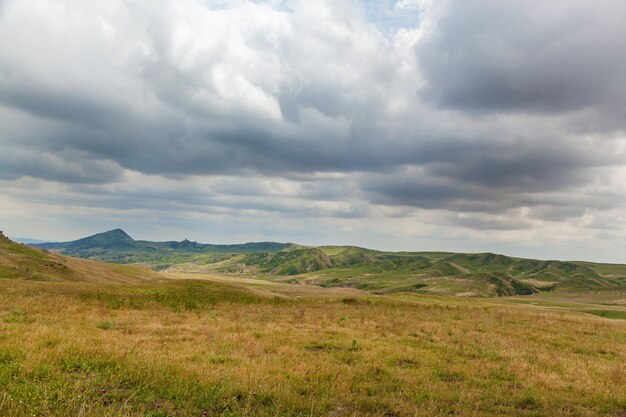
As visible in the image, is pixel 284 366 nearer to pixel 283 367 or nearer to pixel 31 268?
pixel 283 367

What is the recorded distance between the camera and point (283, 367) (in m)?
13.9

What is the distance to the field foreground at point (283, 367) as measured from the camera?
1012 centimetres

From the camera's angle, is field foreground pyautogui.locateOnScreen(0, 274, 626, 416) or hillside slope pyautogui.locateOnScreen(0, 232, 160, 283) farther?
hillside slope pyautogui.locateOnScreen(0, 232, 160, 283)

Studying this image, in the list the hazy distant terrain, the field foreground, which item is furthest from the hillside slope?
the field foreground

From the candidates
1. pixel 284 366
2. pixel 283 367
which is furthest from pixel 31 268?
pixel 283 367

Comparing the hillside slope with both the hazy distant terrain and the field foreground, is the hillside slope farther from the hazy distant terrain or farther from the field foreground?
the field foreground

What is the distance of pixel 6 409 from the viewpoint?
7879 mm

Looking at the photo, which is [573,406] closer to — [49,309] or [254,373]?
[254,373]

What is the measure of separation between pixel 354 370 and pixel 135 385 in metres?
7.68

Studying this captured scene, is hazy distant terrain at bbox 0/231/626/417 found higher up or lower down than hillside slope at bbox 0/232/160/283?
higher up

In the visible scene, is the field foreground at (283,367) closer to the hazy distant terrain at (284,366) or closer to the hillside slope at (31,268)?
the hazy distant terrain at (284,366)

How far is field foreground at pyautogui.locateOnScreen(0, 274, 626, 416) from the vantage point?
10125 millimetres

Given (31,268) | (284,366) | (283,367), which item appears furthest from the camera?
(31,268)

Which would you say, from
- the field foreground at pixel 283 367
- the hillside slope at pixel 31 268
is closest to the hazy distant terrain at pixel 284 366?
the field foreground at pixel 283 367
